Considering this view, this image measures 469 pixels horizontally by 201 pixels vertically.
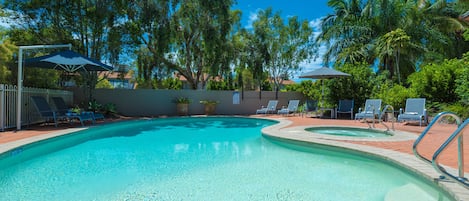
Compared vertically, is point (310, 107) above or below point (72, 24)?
below

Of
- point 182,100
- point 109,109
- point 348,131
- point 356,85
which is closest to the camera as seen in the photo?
point 348,131

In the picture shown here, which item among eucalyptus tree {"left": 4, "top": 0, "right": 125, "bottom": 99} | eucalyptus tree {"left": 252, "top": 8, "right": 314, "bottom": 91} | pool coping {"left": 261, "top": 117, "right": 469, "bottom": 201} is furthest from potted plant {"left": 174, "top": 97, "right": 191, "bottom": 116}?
pool coping {"left": 261, "top": 117, "right": 469, "bottom": 201}

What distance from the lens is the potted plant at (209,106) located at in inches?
632

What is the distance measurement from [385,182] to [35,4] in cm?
1399

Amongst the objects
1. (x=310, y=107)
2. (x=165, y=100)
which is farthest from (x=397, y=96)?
(x=165, y=100)

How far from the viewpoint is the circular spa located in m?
7.65

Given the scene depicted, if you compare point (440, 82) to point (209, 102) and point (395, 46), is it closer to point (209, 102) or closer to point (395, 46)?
point (395, 46)

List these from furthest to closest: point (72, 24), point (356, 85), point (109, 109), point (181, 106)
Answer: point (181, 106), point (356, 85), point (109, 109), point (72, 24)

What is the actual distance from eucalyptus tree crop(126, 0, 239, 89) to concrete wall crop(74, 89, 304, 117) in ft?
5.90

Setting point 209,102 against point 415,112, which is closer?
point 415,112

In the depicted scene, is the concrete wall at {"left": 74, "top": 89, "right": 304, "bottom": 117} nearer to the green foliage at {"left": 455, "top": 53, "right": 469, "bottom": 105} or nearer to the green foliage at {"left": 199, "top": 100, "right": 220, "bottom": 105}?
the green foliage at {"left": 199, "top": 100, "right": 220, "bottom": 105}

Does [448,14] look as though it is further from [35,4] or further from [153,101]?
[35,4]

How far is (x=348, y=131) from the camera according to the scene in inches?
335

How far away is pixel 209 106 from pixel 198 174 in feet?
38.7
